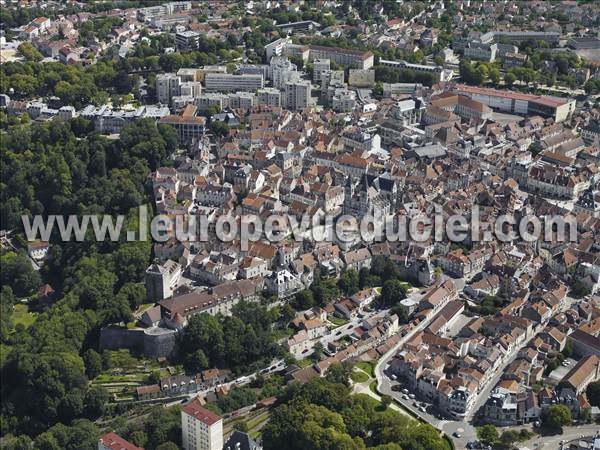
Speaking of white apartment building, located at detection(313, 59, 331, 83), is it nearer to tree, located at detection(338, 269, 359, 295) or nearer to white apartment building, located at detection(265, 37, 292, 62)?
white apartment building, located at detection(265, 37, 292, 62)

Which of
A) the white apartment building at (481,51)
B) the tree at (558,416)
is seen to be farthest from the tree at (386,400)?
the white apartment building at (481,51)

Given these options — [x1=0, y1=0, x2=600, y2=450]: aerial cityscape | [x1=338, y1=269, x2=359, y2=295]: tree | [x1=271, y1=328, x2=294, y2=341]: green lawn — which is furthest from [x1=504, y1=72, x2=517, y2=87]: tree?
[x1=271, y1=328, x2=294, y2=341]: green lawn

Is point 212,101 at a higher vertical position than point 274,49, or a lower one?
lower

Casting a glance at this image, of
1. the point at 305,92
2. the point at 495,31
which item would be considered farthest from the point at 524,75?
the point at 305,92

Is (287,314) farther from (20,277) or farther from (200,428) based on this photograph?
(20,277)

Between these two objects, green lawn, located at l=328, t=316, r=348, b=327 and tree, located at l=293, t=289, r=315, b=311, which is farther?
tree, located at l=293, t=289, r=315, b=311


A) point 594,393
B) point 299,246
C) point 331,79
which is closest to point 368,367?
point 594,393

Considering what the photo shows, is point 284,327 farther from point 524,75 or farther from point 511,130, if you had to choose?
point 524,75
